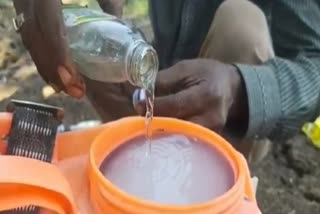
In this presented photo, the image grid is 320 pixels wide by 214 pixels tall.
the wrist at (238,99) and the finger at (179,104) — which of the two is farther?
the wrist at (238,99)

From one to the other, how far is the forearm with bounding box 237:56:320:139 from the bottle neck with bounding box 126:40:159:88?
9.9 inches

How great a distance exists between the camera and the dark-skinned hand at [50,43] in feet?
3.74

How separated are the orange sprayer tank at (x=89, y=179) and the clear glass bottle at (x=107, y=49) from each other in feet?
0.45

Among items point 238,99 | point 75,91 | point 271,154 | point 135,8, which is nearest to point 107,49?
point 75,91

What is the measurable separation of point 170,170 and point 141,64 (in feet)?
0.74

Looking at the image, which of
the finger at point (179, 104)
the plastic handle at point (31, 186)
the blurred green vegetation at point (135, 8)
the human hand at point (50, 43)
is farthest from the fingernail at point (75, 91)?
the blurred green vegetation at point (135, 8)

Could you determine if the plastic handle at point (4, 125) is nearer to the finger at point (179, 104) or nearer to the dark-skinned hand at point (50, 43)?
the dark-skinned hand at point (50, 43)

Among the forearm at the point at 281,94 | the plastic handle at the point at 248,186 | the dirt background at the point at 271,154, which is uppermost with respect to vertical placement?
the plastic handle at the point at 248,186

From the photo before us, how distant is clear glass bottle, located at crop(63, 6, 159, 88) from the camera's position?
1152 mm

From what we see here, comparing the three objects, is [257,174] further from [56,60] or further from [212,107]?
[56,60]

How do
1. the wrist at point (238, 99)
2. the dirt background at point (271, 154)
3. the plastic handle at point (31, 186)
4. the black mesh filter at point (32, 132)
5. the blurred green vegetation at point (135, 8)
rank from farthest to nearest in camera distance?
the blurred green vegetation at point (135, 8) → the dirt background at point (271, 154) → the wrist at point (238, 99) → the black mesh filter at point (32, 132) → the plastic handle at point (31, 186)

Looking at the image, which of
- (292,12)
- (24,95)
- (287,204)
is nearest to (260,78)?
(292,12)

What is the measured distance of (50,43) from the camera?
1.14 m

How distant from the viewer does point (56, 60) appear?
114 centimetres
